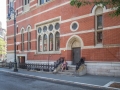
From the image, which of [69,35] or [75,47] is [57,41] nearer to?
[69,35]

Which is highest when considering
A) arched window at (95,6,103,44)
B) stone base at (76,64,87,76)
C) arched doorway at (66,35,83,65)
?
Result: arched window at (95,6,103,44)

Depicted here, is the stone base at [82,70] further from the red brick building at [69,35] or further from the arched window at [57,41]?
the arched window at [57,41]

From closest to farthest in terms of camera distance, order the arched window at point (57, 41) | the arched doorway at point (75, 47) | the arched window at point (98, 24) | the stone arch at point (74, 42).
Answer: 1. the arched window at point (98, 24)
2. the stone arch at point (74, 42)
3. the arched doorway at point (75, 47)
4. the arched window at point (57, 41)

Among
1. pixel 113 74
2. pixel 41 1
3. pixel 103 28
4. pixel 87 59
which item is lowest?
pixel 113 74

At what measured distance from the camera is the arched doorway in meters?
21.2

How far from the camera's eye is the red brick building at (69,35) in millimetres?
17656

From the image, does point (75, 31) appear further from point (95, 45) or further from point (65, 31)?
point (95, 45)

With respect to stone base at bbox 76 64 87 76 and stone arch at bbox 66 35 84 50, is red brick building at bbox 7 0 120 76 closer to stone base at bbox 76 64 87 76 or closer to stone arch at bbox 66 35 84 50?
stone arch at bbox 66 35 84 50

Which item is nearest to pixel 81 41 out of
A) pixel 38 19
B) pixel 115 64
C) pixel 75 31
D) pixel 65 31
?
pixel 75 31

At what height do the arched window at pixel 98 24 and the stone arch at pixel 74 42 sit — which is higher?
the arched window at pixel 98 24

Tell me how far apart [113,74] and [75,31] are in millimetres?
6501

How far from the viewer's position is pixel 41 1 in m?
28.2

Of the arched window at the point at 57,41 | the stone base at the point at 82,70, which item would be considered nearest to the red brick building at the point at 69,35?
the arched window at the point at 57,41

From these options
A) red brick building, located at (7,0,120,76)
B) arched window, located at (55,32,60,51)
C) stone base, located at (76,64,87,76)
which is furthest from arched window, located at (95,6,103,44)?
arched window, located at (55,32,60,51)
